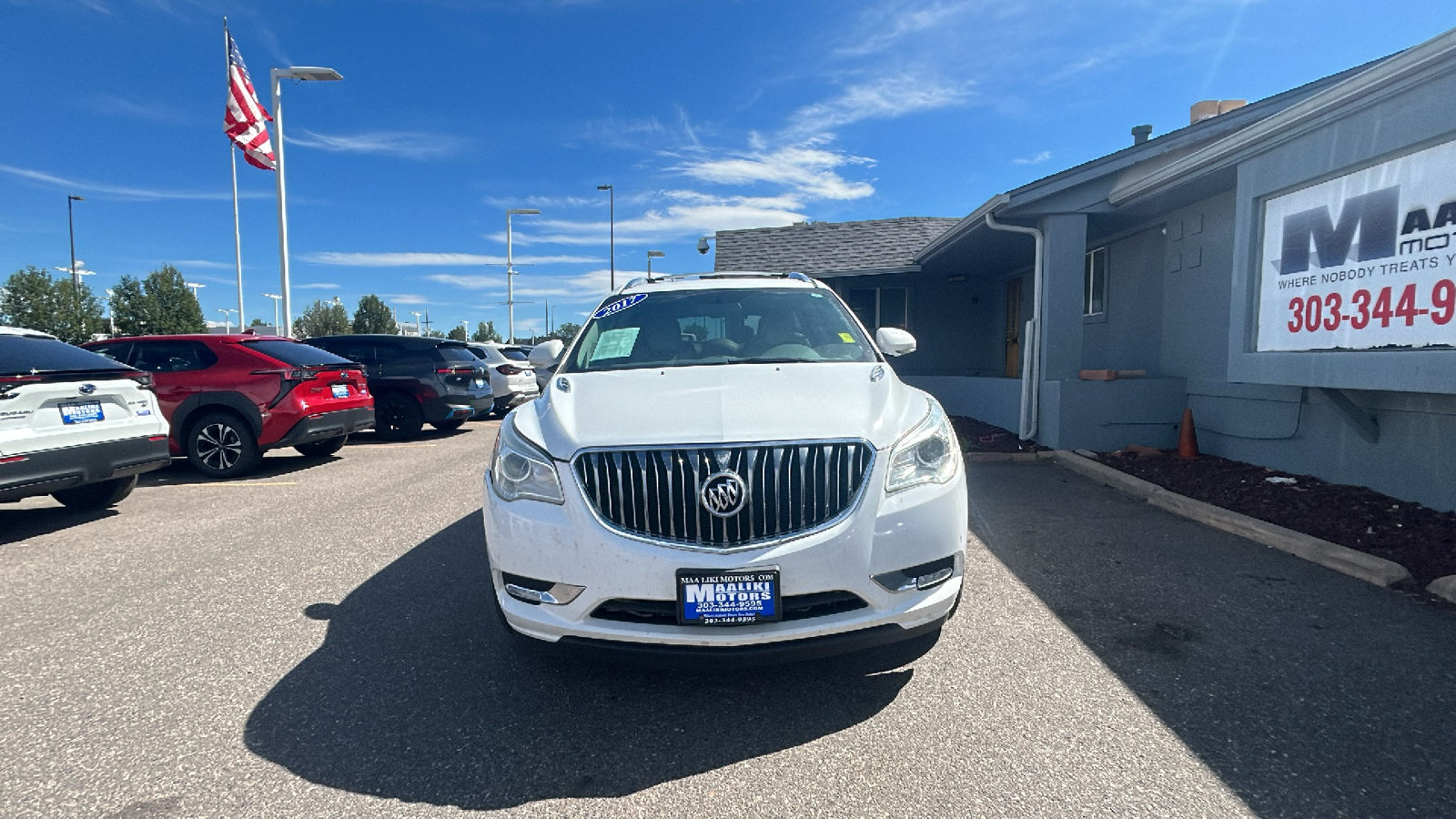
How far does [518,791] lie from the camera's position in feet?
7.51

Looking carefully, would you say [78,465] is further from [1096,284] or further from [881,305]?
[881,305]

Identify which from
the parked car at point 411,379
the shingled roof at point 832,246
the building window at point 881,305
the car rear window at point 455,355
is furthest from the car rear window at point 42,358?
the building window at point 881,305

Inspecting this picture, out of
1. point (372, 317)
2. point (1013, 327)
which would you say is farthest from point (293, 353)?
point (372, 317)

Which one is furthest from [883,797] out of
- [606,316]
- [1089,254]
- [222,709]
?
[1089,254]

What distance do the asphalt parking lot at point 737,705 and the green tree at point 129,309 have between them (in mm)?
49509

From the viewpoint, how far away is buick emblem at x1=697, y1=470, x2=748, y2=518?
252cm

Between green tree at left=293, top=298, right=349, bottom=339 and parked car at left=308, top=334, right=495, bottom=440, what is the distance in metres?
69.6

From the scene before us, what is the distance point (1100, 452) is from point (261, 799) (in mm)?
8052

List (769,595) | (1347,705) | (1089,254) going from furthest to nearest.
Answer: (1089,254) → (1347,705) → (769,595)

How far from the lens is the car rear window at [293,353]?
796 cm

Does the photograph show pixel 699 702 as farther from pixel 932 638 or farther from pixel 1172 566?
pixel 1172 566

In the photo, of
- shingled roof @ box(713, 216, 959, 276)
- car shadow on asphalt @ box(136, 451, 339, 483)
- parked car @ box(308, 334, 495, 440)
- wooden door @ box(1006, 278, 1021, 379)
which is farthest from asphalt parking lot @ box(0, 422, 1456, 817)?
shingled roof @ box(713, 216, 959, 276)

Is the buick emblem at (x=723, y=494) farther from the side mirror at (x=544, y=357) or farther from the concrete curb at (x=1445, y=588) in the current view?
the concrete curb at (x=1445, y=588)

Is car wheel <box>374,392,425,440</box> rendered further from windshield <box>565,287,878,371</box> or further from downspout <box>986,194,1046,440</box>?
downspout <box>986,194,1046,440</box>
